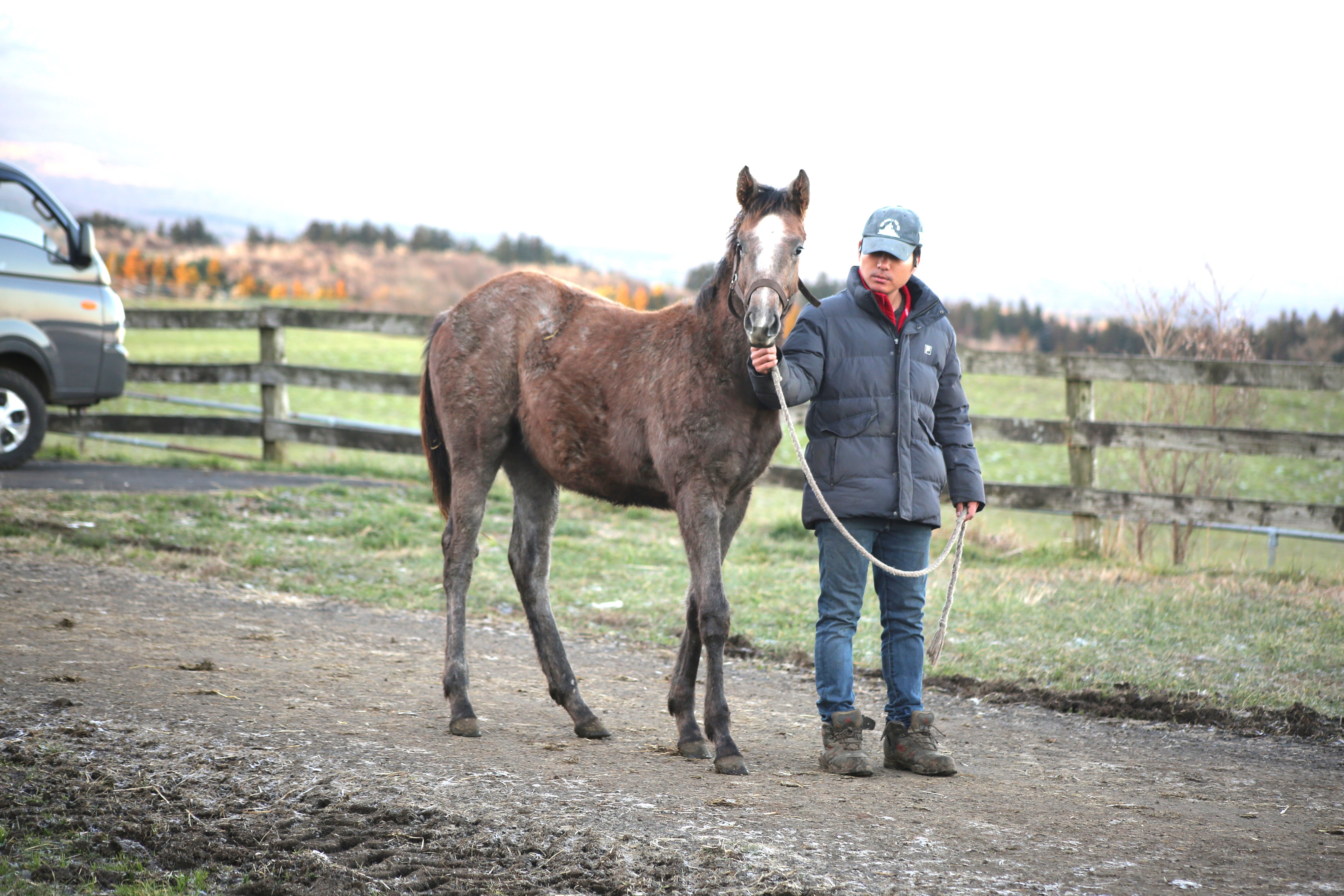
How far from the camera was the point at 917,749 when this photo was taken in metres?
3.97

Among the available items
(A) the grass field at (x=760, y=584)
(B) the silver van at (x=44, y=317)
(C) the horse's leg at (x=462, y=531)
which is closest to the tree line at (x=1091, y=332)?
(A) the grass field at (x=760, y=584)

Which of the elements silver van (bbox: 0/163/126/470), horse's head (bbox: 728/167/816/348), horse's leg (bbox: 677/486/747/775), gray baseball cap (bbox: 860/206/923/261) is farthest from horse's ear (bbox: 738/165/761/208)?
silver van (bbox: 0/163/126/470)

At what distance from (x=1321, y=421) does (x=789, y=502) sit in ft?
26.3

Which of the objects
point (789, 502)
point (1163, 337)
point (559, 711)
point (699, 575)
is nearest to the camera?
point (699, 575)

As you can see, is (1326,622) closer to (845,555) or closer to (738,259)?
(845,555)

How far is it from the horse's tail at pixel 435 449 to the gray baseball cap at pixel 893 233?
7.68ft

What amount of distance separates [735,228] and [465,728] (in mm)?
2340

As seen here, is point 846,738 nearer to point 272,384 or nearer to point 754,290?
point 754,290

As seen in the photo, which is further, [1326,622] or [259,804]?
[1326,622]

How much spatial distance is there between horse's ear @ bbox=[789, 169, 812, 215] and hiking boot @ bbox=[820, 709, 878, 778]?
6.61 feet

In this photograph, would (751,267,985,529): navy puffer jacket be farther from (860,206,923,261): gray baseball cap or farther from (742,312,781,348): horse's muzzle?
(742,312,781,348): horse's muzzle

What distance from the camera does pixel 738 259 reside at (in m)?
4.03

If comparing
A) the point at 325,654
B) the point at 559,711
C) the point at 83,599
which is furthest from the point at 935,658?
the point at 83,599

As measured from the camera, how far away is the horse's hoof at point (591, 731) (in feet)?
14.1
